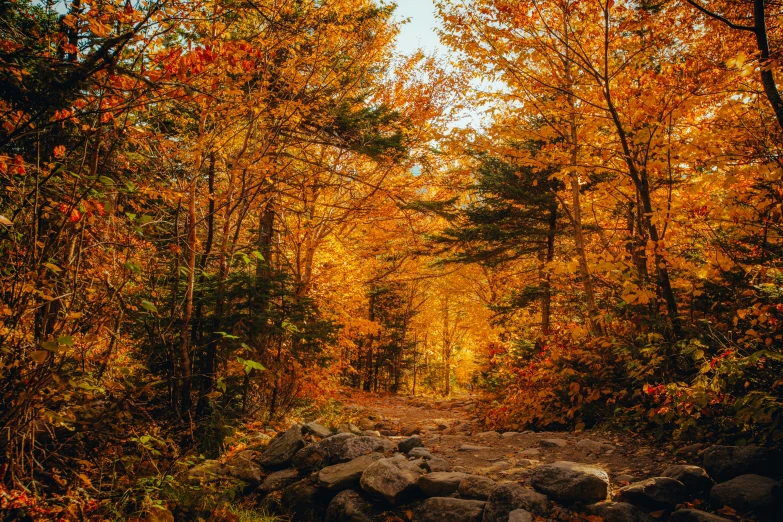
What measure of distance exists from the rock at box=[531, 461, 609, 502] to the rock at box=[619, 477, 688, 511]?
0.71ft

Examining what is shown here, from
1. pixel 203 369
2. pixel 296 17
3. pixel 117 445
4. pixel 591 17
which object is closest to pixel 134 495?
pixel 117 445

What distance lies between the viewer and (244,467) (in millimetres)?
5145

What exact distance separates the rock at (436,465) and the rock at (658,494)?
1.83m

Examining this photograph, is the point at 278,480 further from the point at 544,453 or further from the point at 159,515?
the point at 544,453

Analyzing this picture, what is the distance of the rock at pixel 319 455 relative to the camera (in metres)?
5.08

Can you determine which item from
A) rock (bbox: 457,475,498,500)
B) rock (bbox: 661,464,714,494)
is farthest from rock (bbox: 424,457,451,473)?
rock (bbox: 661,464,714,494)

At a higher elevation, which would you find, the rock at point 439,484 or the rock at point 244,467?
the rock at point 439,484

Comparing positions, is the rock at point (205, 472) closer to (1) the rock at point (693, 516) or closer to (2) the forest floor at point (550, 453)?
(2) the forest floor at point (550, 453)

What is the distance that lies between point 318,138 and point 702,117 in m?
6.72

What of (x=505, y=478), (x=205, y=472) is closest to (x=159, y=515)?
(x=205, y=472)

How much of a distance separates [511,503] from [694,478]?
1500 mm

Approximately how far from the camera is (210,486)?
4.17 metres

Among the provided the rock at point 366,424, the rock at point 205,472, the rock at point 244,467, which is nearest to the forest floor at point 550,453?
the rock at point 366,424

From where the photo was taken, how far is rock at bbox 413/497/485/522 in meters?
3.67
